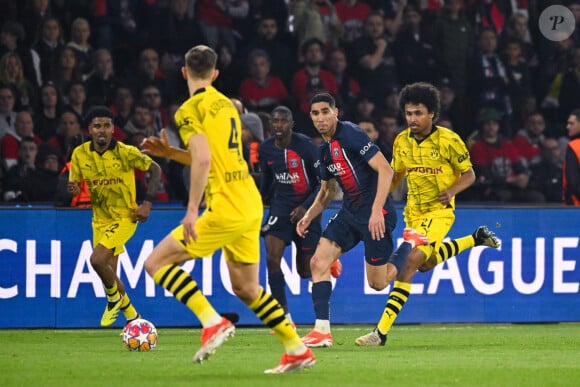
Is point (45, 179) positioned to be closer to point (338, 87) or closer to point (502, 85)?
point (338, 87)

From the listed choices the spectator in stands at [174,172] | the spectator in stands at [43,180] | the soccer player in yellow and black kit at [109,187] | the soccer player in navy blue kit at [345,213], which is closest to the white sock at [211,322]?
the soccer player in navy blue kit at [345,213]

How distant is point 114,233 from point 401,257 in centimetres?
303

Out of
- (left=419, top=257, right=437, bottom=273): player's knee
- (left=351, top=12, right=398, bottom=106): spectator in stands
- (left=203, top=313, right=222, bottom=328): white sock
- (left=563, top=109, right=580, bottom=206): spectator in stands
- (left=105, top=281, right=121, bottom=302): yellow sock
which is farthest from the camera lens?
(left=351, top=12, right=398, bottom=106): spectator in stands

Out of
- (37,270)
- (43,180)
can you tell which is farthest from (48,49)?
(37,270)

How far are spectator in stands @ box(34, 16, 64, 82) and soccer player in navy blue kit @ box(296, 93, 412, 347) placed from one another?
6.65 meters

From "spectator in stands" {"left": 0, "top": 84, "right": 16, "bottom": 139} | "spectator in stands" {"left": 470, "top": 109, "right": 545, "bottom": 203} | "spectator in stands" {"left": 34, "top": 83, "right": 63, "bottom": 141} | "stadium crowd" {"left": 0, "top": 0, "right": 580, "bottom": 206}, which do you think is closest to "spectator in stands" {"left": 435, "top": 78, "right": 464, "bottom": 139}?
"stadium crowd" {"left": 0, "top": 0, "right": 580, "bottom": 206}

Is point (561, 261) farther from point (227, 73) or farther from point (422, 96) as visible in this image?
point (227, 73)

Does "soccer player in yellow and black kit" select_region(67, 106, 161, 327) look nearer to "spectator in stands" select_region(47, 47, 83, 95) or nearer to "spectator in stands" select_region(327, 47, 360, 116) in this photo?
"spectator in stands" select_region(47, 47, 83, 95)

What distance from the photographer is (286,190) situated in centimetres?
1334

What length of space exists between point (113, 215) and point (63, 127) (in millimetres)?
3902

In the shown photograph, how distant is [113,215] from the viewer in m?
12.8

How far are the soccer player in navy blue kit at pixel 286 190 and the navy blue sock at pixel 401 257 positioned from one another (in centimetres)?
185

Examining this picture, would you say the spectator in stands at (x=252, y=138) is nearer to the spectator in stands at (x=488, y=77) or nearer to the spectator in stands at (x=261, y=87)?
the spectator in stands at (x=261, y=87)

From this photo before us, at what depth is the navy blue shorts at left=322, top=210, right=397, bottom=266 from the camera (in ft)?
37.6
